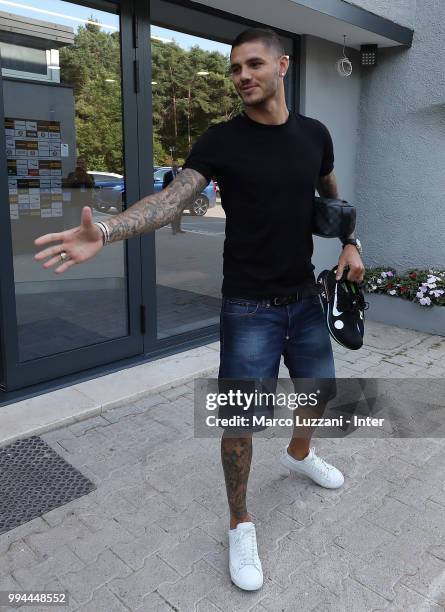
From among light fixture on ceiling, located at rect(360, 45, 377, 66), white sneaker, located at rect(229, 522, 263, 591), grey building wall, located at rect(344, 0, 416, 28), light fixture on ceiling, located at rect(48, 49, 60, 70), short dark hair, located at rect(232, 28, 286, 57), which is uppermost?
grey building wall, located at rect(344, 0, 416, 28)

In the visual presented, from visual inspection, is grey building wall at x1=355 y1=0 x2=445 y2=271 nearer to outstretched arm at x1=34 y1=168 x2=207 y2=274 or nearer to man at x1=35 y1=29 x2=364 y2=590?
man at x1=35 y1=29 x2=364 y2=590

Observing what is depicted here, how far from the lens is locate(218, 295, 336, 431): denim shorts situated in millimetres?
2156

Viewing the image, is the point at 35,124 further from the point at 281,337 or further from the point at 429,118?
the point at 429,118

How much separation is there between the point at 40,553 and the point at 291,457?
4.13 ft

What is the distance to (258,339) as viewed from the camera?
2168 millimetres

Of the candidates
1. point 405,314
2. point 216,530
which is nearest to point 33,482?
point 216,530

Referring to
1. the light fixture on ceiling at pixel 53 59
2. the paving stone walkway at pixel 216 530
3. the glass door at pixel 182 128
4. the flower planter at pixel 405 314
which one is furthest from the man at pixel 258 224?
the flower planter at pixel 405 314

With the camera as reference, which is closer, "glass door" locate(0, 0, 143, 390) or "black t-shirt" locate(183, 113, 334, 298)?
"black t-shirt" locate(183, 113, 334, 298)

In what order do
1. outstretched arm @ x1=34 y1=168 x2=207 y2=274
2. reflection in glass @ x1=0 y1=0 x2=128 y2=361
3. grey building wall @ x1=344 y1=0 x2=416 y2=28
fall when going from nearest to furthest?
outstretched arm @ x1=34 y1=168 x2=207 y2=274, reflection in glass @ x1=0 y1=0 x2=128 y2=361, grey building wall @ x1=344 y1=0 x2=416 y2=28

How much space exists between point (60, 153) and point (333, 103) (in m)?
3.08

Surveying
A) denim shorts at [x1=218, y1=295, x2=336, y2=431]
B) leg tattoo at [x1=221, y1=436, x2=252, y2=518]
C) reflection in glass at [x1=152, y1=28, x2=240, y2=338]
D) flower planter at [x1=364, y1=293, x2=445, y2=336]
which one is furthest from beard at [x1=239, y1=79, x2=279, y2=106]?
flower planter at [x1=364, y1=293, x2=445, y2=336]

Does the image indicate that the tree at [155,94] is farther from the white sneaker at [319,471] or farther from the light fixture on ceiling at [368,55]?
the white sneaker at [319,471]

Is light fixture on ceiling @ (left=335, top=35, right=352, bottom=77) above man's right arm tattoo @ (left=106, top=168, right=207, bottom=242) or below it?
above

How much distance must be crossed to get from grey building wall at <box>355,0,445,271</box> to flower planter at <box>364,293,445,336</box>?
47cm
